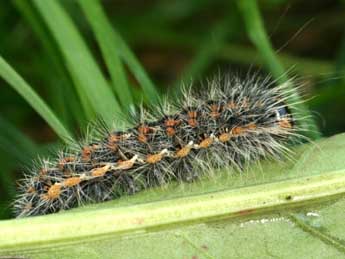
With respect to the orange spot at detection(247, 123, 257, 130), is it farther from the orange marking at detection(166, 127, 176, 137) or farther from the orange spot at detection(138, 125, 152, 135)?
the orange spot at detection(138, 125, 152, 135)

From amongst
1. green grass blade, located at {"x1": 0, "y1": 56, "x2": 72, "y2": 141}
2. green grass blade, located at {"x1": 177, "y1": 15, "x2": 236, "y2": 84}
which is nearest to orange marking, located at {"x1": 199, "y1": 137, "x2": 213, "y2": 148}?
green grass blade, located at {"x1": 0, "y1": 56, "x2": 72, "y2": 141}

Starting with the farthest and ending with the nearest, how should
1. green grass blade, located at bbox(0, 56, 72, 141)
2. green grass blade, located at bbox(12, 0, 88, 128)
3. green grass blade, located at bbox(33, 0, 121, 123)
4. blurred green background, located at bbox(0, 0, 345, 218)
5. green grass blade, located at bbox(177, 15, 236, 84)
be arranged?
green grass blade, located at bbox(177, 15, 236, 84) → green grass blade, located at bbox(12, 0, 88, 128) → blurred green background, located at bbox(0, 0, 345, 218) → green grass blade, located at bbox(33, 0, 121, 123) → green grass blade, located at bbox(0, 56, 72, 141)

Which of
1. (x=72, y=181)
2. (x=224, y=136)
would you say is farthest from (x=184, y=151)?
(x=72, y=181)

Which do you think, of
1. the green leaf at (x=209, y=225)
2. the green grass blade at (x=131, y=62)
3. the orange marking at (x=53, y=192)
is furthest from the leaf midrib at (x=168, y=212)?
the green grass blade at (x=131, y=62)

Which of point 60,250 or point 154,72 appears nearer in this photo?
point 60,250

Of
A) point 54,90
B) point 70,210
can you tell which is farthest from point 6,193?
point 70,210

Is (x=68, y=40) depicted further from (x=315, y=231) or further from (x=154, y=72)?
(x=154, y=72)
